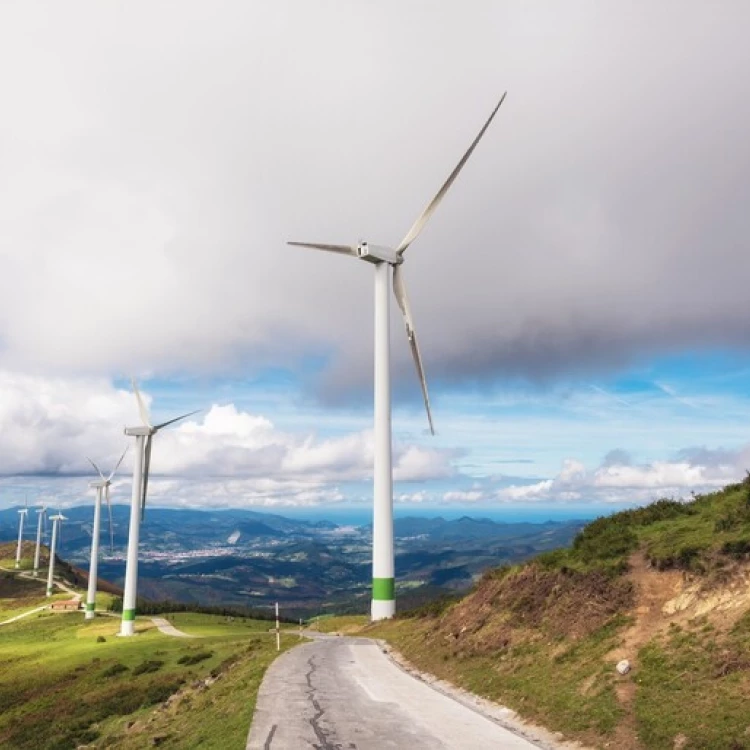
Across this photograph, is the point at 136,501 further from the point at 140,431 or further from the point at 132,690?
the point at 132,690

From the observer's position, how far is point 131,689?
52.2 metres

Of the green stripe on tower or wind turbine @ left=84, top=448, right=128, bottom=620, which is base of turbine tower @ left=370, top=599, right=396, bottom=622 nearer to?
the green stripe on tower

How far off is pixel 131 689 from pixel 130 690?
0.36 metres

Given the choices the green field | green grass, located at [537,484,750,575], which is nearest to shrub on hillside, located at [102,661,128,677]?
the green field

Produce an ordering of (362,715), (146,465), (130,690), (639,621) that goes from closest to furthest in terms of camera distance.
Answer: (362,715) → (639,621) → (130,690) → (146,465)

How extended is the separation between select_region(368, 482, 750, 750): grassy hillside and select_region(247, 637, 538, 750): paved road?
8.04 ft

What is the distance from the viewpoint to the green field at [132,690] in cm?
3108

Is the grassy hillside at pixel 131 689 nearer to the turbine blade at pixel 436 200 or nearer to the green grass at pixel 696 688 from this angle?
the green grass at pixel 696 688

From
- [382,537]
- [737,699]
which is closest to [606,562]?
[737,699]

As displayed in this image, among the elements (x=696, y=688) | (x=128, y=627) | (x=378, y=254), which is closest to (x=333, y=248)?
(x=378, y=254)

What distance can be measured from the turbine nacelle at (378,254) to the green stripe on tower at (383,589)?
1167 inches

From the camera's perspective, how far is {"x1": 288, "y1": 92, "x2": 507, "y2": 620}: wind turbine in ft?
184

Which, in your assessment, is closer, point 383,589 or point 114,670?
point 383,589

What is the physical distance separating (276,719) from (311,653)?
64.6 feet
